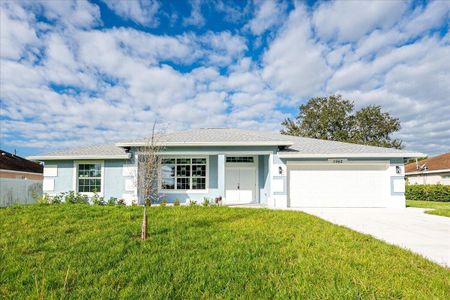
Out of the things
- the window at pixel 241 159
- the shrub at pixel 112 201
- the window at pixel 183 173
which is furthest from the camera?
the window at pixel 241 159

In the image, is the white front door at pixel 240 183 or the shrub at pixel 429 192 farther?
the shrub at pixel 429 192

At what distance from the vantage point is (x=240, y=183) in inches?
591

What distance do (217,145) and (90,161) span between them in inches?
273

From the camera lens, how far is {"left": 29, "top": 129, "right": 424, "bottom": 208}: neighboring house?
43.4ft

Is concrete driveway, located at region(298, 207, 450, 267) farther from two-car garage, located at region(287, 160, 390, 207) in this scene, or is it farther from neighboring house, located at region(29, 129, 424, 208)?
neighboring house, located at region(29, 129, 424, 208)

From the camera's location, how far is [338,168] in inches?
543

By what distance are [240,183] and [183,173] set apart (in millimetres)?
3236

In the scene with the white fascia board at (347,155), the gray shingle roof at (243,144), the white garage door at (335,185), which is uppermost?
the gray shingle roof at (243,144)

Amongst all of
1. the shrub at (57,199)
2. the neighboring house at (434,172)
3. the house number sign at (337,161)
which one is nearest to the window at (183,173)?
the shrub at (57,199)

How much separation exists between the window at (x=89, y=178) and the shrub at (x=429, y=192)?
23213 mm

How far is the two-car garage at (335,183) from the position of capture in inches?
537

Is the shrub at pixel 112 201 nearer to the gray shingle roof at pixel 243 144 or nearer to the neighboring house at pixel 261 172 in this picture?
the neighboring house at pixel 261 172

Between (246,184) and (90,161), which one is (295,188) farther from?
(90,161)

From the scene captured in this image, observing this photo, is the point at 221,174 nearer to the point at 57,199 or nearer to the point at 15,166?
the point at 57,199
